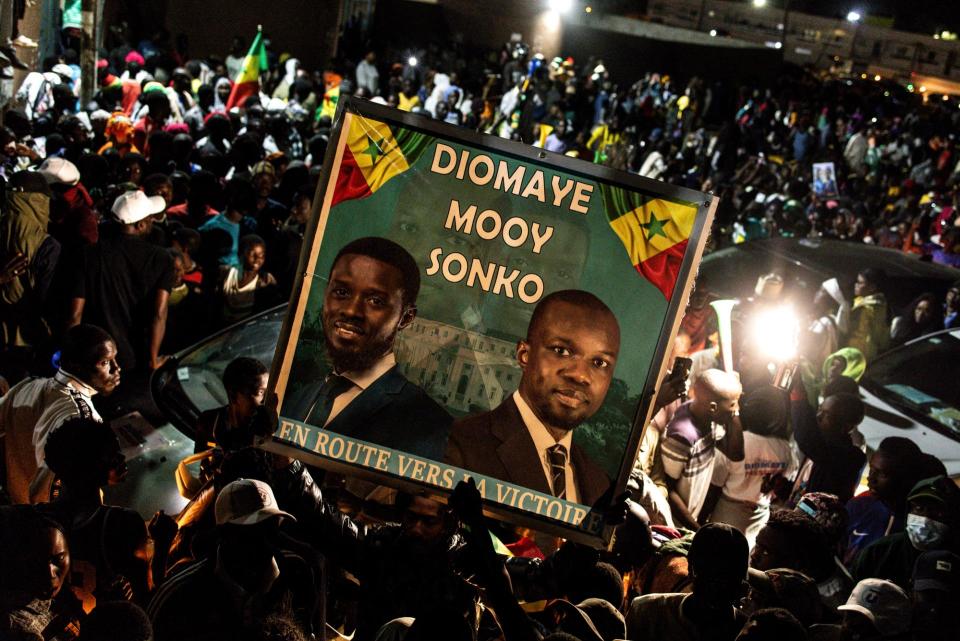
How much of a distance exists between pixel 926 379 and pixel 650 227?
5.04 m

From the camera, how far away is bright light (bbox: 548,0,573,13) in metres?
28.5

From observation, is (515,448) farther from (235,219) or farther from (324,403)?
(235,219)

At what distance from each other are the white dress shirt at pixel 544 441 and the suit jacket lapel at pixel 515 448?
0.01 meters

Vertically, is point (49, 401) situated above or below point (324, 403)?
below

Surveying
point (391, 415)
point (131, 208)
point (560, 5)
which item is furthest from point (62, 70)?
point (560, 5)

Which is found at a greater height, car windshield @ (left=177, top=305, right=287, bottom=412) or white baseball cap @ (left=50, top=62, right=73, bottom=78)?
white baseball cap @ (left=50, top=62, right=73, bottom=78)

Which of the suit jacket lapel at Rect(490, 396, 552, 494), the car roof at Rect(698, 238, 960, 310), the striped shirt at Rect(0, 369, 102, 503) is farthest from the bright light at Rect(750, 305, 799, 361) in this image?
the striped shirt at Rect(0, 369, 102, 503)

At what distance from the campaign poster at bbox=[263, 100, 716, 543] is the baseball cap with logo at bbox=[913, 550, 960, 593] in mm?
1355

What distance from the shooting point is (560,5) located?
28.6m

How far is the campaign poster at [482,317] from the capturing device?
10.3 feet

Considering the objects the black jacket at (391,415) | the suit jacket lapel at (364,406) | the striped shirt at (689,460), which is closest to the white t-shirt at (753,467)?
the striped shirt at (689,460)

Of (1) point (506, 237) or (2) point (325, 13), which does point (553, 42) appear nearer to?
(2) point (325, 13)

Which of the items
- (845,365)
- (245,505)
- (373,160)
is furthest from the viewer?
(845,365)

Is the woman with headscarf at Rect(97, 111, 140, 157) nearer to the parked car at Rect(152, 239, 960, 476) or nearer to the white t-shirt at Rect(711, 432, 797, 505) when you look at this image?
the parked car at Rect(152, 239, 960, 476)
